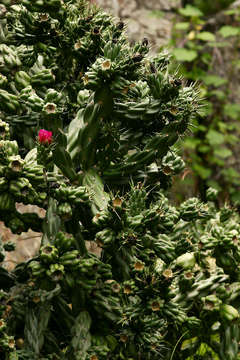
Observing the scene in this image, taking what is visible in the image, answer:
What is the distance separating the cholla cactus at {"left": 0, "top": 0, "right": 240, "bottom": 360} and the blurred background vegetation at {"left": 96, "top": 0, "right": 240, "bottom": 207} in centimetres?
315

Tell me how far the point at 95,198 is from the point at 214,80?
3902mm

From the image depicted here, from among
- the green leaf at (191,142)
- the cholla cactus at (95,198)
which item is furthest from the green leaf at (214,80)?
the cholla cactus at (95,198)

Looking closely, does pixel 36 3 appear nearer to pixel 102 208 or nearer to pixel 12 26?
pixel 12 26

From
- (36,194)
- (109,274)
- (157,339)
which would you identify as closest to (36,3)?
(36,194)

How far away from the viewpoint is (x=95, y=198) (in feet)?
6.56

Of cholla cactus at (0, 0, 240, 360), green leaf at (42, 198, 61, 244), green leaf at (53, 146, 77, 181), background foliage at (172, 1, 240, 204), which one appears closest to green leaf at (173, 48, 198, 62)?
background foliage at (172, 1, 240, 204)

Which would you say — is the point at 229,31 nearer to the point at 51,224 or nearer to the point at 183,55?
the point at 183,55

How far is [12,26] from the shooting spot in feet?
7.68

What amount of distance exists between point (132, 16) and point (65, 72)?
3.73 meters

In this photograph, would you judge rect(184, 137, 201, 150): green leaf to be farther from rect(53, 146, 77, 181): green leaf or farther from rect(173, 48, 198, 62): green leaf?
rect(53, 146, 77, 181): green leaf

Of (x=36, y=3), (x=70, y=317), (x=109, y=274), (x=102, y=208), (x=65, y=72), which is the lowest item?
(x=70, y=317)

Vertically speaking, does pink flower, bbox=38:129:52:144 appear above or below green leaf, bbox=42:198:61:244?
above

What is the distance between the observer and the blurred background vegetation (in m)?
5.53

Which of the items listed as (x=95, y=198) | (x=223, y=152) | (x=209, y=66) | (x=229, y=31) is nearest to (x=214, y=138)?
(x=223, y=152)
